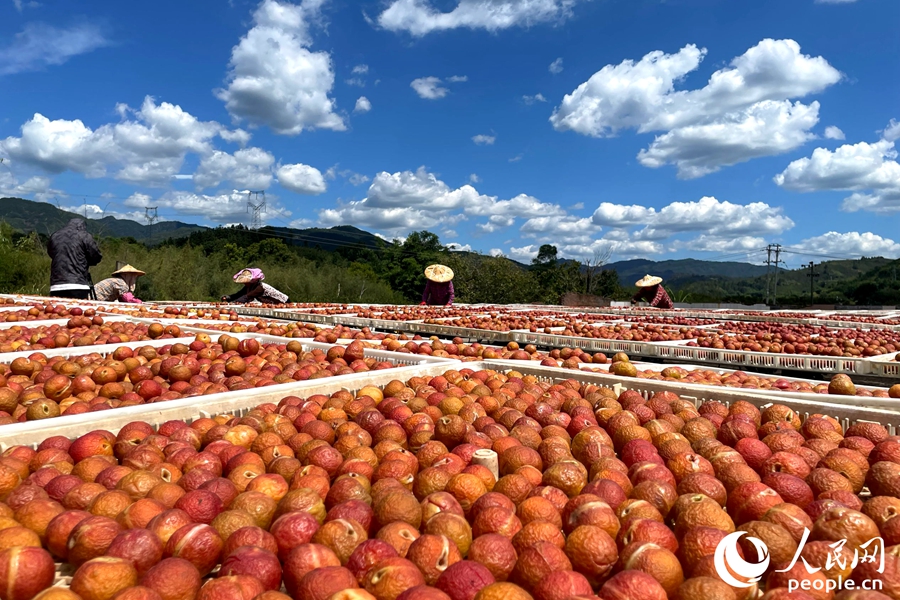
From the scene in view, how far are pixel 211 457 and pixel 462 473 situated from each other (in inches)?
45.6

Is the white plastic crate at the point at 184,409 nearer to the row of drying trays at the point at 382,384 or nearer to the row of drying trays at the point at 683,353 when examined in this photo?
the row of drying trays at the point at 382,384

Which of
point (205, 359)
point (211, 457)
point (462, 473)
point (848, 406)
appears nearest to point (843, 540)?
point (462, 473)

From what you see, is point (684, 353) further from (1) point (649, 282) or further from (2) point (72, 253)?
(1) point (649, 282)

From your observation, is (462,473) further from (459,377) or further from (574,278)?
(574,278)

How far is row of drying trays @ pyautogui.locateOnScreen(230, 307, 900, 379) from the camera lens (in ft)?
20.0

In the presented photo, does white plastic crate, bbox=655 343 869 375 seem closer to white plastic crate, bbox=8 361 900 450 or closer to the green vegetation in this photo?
white plastic crate, bbox=8 361 900 450

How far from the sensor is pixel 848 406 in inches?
129

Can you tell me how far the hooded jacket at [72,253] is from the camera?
41.5 ft

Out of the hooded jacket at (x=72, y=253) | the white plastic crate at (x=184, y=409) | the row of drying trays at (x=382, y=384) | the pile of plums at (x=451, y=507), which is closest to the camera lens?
the pile of plums at (x=451, y=507)

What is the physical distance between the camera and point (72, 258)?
13180mm

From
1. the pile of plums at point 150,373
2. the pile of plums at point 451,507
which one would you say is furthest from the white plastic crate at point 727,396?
the pile of plums at point 150,373

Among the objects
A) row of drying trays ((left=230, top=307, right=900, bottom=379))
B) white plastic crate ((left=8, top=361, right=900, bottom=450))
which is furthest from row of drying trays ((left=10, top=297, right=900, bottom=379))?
white plastic crate ((left=8, top=361, right=900, bottom=450))

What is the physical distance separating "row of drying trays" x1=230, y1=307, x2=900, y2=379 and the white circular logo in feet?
17.9

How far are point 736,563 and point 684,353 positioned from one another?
6.05 m
